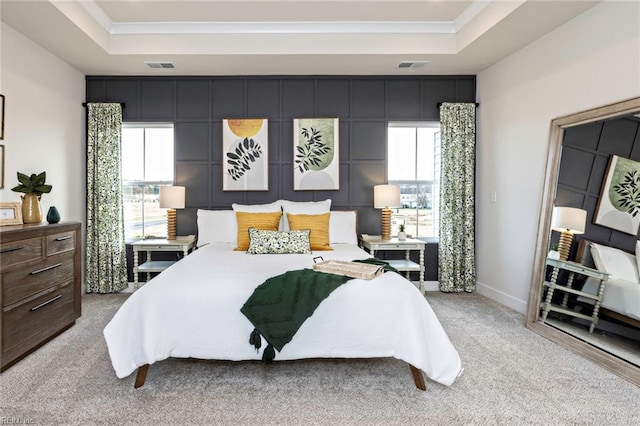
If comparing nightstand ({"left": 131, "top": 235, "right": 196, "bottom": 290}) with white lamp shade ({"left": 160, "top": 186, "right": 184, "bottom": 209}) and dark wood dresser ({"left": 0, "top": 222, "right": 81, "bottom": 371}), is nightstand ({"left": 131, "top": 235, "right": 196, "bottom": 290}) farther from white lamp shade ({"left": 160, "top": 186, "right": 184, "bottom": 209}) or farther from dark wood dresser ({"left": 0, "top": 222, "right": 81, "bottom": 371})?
dark wood dresser ({"left": 0, "top": 222, "right": 81, "bottom": 371})

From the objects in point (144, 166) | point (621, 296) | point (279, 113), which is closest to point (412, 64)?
point (279, 113)

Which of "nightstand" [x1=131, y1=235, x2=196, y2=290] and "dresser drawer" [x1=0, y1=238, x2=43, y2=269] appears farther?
"nightstand" [x1=131, y1=235, x2=196, y2=290]

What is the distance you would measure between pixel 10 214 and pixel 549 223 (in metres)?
4.68

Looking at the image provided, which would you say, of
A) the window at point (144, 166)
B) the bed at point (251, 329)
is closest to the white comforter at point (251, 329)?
the bed at point (251, 329)

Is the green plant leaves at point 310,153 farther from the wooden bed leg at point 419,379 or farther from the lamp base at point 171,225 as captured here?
the wooden bed leg at point 419,379

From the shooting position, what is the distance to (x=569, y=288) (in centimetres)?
288

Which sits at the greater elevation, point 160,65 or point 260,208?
point 160,65

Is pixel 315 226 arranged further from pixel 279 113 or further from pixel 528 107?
pixel 528 107

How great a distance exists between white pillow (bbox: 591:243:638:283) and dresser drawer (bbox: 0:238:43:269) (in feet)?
14.1

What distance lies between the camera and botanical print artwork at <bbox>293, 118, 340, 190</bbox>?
14.2 ft

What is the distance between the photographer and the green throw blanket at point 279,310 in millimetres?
2078

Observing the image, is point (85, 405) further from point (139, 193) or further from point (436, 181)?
point (436, 181)

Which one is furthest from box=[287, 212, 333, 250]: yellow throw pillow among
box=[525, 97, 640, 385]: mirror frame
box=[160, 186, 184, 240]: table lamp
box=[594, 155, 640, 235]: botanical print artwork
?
box=[594, 155, 640, 235]: botanical print artwork

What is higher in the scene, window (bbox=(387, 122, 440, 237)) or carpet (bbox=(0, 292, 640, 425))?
window (bbox=(387, 122, 440, 237))
